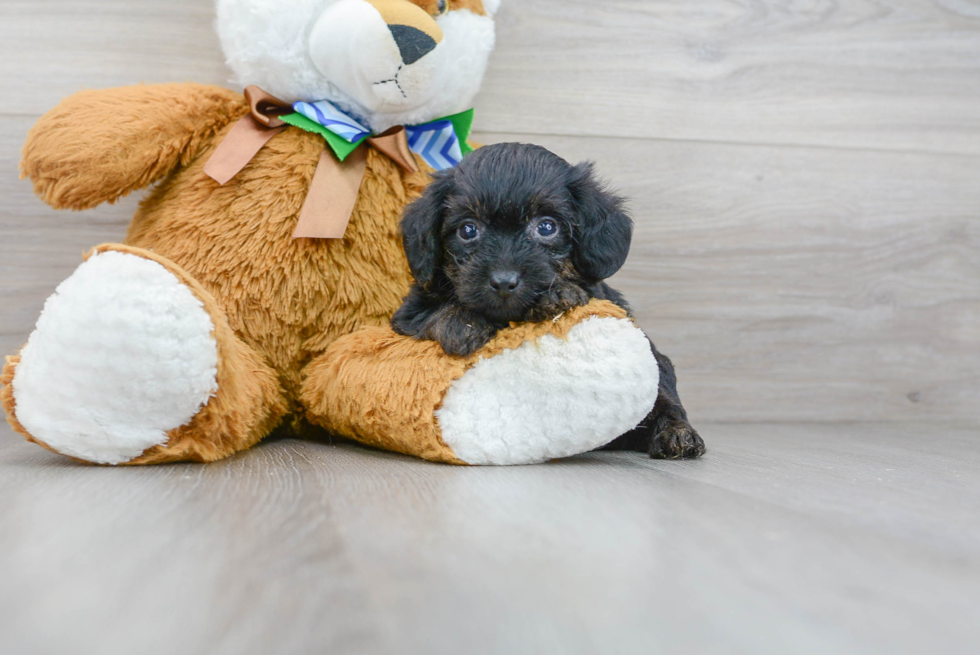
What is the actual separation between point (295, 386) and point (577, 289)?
1.89ft

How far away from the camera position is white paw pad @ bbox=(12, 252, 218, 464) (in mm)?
996

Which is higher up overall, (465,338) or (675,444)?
(465,338)

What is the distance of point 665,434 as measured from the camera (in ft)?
4.27

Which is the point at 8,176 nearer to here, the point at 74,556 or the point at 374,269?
the point at 374,269

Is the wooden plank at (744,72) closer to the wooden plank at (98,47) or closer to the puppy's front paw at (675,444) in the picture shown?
the wooden plank at (98,47)

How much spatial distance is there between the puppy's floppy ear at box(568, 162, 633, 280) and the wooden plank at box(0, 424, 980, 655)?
328 millimetres

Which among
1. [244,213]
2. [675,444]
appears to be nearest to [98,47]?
[244,213]

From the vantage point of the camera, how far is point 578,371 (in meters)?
1.11

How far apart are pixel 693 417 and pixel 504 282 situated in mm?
1029

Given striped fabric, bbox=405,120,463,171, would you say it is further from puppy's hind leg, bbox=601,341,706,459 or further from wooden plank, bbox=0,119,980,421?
puppy's hind leg, bbox=601,341,706,459

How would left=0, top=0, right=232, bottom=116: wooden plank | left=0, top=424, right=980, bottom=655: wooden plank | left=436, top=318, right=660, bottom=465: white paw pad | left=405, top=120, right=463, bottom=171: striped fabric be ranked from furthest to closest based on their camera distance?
1. left=0, top=0, right=232, bottom=116: wooden plank
2. left=405, top=120, right=463, bottom=171: striped fabric
3. left=436, top=318, right=660, bottom=465: white paw pad
4. left=0, top=424, right=980, bottom=655: wooden plank

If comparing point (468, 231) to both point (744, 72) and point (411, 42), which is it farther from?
point (744, 72)

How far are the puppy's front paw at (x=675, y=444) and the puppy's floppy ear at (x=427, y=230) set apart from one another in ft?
1.58

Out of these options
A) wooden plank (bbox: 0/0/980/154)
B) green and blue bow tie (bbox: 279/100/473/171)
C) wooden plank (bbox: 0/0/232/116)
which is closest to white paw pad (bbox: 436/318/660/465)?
green and blue bow tie (bbox: 279/100/473/171)
